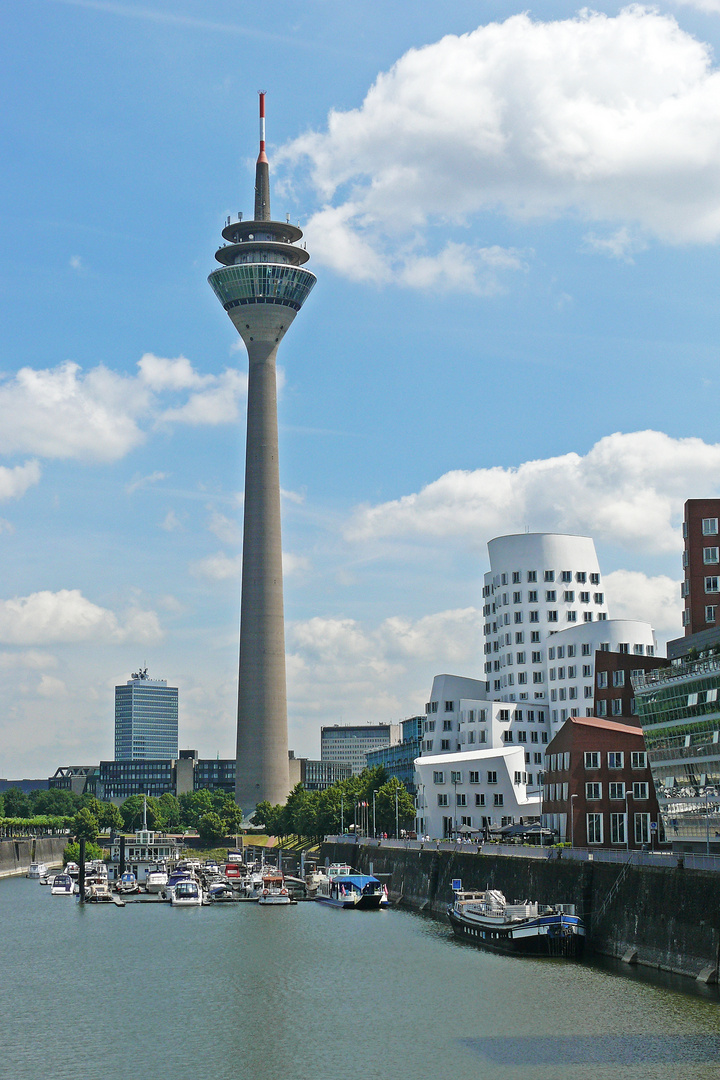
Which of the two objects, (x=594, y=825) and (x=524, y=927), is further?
(x=594, y=825)

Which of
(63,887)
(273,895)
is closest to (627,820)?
(273,895)

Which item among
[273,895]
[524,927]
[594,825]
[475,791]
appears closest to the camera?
[524,927]

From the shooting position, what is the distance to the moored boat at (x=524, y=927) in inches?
3501

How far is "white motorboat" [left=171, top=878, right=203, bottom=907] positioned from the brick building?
5128cm

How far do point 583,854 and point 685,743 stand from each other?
41.6 ft

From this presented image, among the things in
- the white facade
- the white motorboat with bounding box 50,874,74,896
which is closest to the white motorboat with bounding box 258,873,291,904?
the white facade

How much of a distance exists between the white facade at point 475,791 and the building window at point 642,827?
47450mm

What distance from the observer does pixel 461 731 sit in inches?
7470

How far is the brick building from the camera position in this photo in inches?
4503

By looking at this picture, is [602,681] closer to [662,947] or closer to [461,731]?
[461,731]

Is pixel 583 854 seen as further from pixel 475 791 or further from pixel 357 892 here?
pixel 475 791

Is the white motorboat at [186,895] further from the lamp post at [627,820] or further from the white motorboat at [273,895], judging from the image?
the lamp post at [627,820]

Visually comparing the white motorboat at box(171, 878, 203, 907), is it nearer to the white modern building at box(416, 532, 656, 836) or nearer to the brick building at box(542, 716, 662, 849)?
the white modern building at box(416, 532, 656, 836)

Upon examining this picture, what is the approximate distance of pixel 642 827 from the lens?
114500 mm
